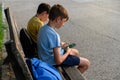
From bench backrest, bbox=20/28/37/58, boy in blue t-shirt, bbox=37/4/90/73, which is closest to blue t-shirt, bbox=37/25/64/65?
boy in blue t-shirt, bbox=37/4/90/73

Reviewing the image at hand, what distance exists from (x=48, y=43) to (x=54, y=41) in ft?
0.31

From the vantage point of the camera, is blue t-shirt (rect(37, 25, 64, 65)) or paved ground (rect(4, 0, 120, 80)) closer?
blue t-shirt (rect(37, 25, 64, 65))

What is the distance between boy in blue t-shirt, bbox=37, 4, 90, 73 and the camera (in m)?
4.20

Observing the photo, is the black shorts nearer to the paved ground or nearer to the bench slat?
the bench slat

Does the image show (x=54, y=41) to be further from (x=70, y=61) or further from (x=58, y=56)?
(x=70, y=61)

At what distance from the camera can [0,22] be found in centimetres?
934

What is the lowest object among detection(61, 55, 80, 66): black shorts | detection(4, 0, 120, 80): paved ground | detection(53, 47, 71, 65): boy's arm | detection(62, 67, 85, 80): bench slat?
detection(4, 0, 120, 80): paved ground

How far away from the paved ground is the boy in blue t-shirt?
148cm

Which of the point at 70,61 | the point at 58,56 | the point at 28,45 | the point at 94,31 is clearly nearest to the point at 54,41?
the point at 58,56

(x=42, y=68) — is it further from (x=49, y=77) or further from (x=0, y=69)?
(x=0, y=69)

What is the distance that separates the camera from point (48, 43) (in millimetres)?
4258

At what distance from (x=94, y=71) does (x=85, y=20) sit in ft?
18.8

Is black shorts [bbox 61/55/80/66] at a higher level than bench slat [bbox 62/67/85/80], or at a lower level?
higher

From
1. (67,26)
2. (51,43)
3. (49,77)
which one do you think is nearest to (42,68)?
(49,77)
